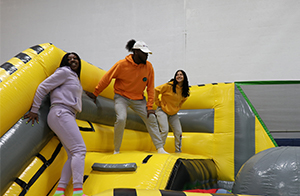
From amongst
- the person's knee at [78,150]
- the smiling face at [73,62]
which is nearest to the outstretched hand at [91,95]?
the smiling face at [73,62]

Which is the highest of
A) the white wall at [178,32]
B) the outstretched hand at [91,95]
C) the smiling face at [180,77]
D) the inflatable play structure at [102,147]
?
the white wall at [178,32]

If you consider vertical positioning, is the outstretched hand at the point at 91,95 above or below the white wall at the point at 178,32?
→ below

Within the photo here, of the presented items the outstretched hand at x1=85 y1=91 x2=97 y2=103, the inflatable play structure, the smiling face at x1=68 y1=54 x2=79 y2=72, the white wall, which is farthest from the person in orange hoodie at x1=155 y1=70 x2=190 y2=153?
the white wall

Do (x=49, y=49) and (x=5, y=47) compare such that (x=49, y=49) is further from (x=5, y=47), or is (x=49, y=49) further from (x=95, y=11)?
(x=5, y=47)

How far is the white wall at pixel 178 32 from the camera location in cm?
397

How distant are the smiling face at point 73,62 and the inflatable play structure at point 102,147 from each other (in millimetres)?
172

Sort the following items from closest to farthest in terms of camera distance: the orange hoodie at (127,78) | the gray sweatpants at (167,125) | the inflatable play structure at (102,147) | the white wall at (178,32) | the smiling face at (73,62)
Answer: the inflatable play structure at (102,147)
the smiling face at (73,62)
the orange hoodie at (127,78)
the gray sweatpants at (167,125)
the white wall at (178,32)

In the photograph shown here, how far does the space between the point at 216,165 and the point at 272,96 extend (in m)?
0.97

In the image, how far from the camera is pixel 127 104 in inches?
95.9

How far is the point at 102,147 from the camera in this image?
2340 mm

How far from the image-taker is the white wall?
3971 mm

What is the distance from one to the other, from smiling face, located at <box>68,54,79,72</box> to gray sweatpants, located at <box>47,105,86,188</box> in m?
0.31

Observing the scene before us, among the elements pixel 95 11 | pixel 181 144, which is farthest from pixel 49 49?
pixel 95 11

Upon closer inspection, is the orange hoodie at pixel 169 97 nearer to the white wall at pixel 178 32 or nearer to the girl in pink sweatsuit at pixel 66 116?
the girl in pink sweatsuit at pixel 66 116
